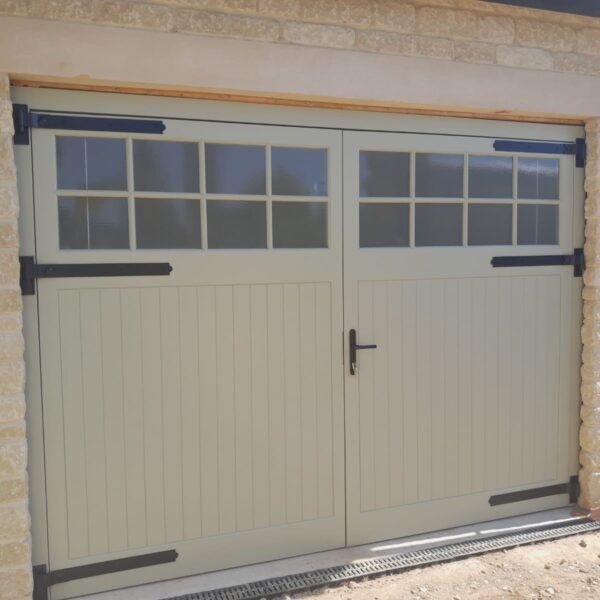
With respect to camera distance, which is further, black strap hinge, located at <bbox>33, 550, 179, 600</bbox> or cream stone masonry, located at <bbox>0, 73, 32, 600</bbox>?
black strap hinge, located at <bbox>33, 550, 179, 600</bbox>

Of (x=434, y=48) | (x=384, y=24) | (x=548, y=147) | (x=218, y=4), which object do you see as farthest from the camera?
(x=548, y=147)

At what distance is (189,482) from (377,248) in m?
1.69

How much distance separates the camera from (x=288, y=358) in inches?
148

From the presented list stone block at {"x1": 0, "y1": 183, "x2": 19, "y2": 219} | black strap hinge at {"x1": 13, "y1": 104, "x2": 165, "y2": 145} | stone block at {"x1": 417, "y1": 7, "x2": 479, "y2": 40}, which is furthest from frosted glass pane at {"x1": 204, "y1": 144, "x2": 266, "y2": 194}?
stone block at {"x1": 417, "y1": 7, "x2": 479, "y2": 40}

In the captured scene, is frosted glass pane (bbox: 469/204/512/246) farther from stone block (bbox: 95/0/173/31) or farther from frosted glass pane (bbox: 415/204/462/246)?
stone block (bbox: 95/0/173/31)

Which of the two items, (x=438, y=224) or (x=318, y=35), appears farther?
(x=438, y=224)

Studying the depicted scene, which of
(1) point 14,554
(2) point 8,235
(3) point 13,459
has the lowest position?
(1) point 14,554

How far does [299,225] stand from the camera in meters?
3.77

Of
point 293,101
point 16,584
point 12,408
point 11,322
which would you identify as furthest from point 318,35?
point 16,584

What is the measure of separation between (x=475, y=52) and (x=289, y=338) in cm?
200

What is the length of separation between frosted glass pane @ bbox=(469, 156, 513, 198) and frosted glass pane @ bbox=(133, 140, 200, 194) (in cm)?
174

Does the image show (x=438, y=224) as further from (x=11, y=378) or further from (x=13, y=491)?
(x=13, y=491)

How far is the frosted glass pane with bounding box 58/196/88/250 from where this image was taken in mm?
3283

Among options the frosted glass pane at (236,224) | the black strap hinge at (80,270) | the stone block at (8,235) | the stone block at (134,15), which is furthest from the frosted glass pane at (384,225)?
the stone block at (8,235)
